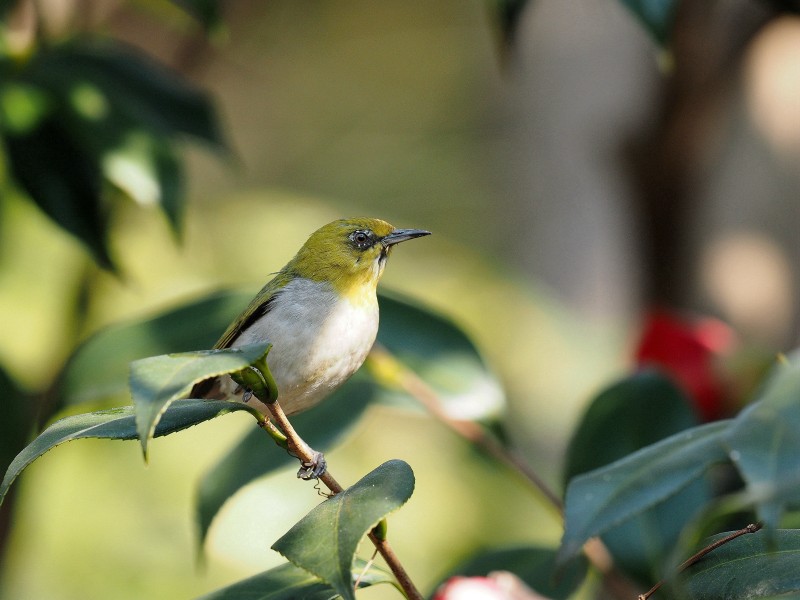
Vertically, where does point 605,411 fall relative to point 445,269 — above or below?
above

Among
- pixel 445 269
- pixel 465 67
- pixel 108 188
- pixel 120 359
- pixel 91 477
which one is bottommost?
pixel 91 477

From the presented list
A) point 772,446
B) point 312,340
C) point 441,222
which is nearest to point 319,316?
point 312,340

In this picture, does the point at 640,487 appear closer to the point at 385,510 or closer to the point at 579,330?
the point at 385,510

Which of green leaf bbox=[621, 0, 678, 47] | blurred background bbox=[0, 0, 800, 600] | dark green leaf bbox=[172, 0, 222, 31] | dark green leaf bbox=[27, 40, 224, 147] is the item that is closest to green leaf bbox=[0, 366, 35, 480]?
blurred background bbox=[0, 0, 800, 600]

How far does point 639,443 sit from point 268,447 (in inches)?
13.0

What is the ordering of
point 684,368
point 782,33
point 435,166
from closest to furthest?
point 684,368
point 782,33
point 435,166

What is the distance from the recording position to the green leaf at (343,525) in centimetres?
44

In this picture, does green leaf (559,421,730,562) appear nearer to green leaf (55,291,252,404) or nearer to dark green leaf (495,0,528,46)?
dark green leaf (495,0,528,46)

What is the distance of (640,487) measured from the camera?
0.45 m

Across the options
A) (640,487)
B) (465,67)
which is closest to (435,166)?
(465,67)

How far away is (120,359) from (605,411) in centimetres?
45

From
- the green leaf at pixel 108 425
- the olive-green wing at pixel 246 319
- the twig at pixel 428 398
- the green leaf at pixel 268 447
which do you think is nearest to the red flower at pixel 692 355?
the twig at pixel 428 398

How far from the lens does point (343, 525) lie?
1.51ft

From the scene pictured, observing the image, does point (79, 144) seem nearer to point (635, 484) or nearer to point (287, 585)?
point (287, 585)
